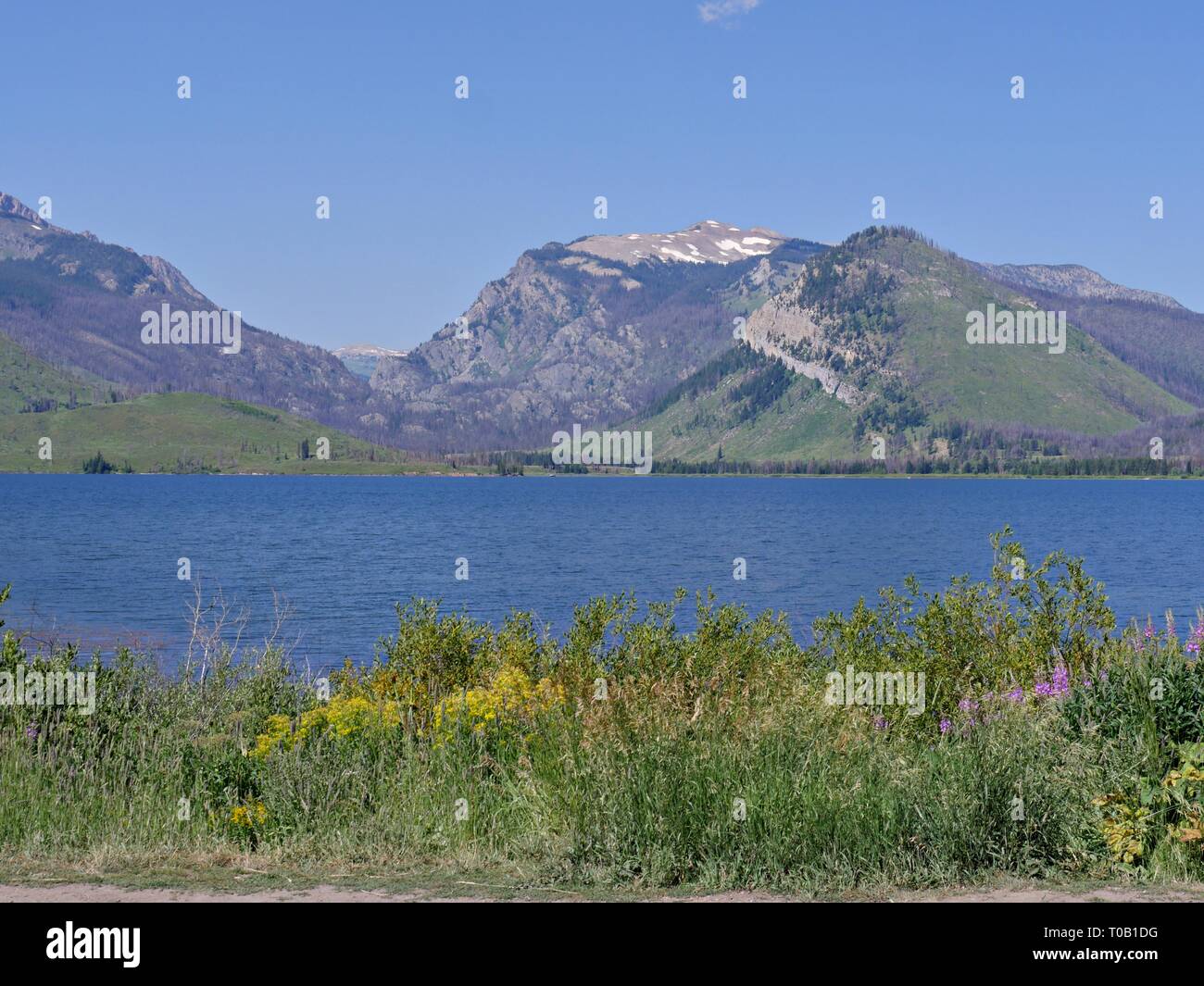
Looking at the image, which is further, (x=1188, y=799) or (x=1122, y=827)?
(x=1188, y=799)

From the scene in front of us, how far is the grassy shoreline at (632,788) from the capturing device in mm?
9297

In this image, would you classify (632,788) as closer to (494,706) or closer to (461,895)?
(461,895)

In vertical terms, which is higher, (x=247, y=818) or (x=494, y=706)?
(x=494, y=706)

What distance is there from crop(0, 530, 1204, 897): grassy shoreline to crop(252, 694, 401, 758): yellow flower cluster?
0.11 ft

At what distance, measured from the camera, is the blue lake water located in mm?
62000

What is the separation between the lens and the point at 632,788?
9797 mm

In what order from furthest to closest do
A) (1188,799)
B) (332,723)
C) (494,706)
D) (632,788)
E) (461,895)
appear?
1. (494,706)
2. (332,723)
3. (632,788)
4. (1188,799)
5. (461,895)

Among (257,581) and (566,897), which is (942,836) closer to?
(566,897)

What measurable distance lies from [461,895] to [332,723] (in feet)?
14.4

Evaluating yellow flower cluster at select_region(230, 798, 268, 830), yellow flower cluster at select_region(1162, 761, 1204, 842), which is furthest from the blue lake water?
yellow flower cluster at select_region(1162, 761, 1204, 842)

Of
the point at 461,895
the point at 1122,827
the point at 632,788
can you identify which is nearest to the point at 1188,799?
the point at 1122,827

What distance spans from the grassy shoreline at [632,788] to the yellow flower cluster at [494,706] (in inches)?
1.3
